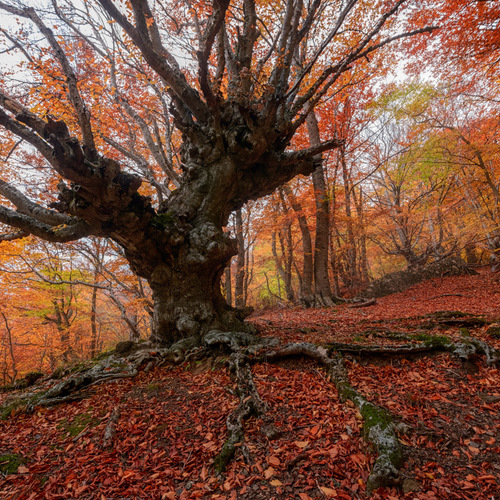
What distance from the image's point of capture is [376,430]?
2154 mm

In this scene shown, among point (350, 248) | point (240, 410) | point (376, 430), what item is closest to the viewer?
point (376, 430)

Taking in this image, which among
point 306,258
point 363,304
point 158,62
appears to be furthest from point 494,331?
point 306,258

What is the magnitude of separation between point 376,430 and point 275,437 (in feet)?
3.15

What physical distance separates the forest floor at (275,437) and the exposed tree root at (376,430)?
7 centimetres

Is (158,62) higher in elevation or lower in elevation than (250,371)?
higher

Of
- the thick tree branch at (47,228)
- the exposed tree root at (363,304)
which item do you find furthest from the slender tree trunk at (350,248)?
the thick tree branch at (47,228)

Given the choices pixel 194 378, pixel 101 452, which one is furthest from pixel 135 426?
pixel 194 378

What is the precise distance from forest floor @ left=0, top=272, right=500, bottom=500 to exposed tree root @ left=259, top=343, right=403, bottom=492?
0.07 m

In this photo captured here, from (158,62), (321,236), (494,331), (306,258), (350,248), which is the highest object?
(158,62)

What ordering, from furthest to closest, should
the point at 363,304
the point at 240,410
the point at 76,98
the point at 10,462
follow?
the point at 363,304
the point at 76,98
the point at 240,410
the point at 10,462

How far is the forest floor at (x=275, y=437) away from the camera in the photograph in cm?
192

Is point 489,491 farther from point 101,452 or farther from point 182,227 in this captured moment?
point 182,227

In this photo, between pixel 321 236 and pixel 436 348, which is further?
pixel 321 236

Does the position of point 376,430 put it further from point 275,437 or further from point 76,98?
point 76,98
